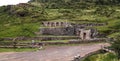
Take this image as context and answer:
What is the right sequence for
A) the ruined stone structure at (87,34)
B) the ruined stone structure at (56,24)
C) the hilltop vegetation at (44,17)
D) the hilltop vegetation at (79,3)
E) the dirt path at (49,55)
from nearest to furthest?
the dirt path at (49,55), the ruined stone structure at (87,34), the hilltop vegetation at (44,17), the ruined stone structure at (56,24), the hilltop vegetation at (79,3)

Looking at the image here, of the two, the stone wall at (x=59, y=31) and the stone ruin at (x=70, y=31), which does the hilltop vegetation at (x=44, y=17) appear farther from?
the stone ruin at (x=70, y=31)

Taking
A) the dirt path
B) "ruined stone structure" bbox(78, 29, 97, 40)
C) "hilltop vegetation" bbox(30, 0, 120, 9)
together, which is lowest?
"ruined stone structure" bbox(78, 29, 97, 40)

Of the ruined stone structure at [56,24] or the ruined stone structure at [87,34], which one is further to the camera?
the ruined stone structure at [56,24]

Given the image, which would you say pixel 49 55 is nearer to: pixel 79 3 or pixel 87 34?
pixel 87 34

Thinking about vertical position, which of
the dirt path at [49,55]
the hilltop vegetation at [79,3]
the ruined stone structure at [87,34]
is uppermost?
the hilltop vegetation at [79,3]

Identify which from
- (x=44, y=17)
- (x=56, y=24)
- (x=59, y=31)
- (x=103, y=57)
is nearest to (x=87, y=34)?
(x=59, y=31)

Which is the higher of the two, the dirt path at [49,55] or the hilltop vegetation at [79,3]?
the hilltop vegetation at [79,3]

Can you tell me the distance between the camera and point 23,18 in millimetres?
79062

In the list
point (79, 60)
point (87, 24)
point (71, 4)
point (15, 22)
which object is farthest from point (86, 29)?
point (71, 4)

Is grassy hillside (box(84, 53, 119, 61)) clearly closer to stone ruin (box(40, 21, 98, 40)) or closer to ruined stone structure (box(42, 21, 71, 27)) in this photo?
stone ruin (box(40, 21, 98, 40))

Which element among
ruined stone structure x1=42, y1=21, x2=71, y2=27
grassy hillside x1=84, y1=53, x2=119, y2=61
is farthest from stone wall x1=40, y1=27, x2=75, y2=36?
grassy hillside x1=84, y1=53, x2=119, y2=61

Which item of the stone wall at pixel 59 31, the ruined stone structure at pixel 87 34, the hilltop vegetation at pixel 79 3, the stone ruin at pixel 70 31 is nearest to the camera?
the ruined stone structure at pixel 87 34

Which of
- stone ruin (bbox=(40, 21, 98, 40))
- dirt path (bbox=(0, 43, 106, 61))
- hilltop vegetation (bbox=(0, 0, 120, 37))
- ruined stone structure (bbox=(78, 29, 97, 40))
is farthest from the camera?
hilltop vegetation (bbox=(0, 0, 120, 37))

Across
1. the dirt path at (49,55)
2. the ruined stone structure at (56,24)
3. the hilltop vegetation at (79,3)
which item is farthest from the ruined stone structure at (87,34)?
the hilltop vegetation at (79,3)
